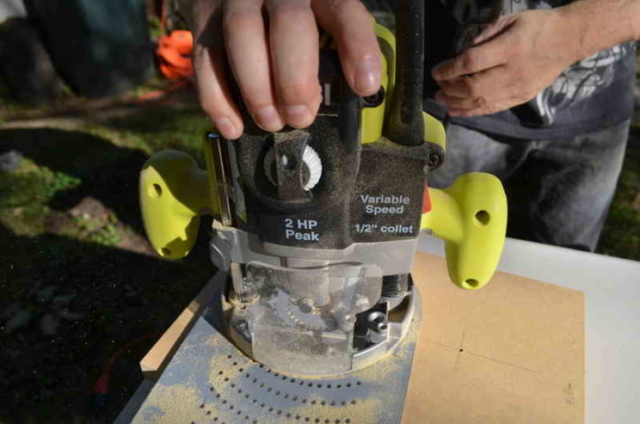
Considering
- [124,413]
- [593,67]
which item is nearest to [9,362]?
[124,413]

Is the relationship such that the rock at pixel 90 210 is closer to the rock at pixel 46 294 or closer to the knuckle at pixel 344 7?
the rock at pixel 46 294

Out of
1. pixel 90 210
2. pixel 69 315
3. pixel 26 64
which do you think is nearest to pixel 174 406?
pixel 69 315

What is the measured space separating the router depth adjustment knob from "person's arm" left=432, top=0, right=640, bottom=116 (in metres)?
0.34

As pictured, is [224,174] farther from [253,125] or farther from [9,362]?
[9,362]

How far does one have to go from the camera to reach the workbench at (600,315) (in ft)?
2.45

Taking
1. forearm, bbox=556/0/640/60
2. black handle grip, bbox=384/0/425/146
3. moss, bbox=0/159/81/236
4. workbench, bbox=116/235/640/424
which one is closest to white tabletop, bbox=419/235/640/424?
workbench, bbox=116/235/640/424

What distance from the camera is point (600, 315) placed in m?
0.85

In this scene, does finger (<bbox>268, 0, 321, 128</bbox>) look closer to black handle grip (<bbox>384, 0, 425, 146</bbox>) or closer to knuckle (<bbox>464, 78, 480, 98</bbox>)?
black handle grip (<bbox>384, 0, 425, 146</bbox>)

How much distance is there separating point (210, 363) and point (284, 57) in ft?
1.56

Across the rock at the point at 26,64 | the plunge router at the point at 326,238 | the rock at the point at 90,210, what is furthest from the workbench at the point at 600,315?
the rock at the point at 26,64

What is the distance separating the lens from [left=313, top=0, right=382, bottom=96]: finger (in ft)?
1.43

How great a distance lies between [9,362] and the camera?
1332 mm

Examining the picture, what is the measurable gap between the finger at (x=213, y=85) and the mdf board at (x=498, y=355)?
0.46 m

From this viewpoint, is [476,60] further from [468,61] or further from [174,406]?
[174,406]
